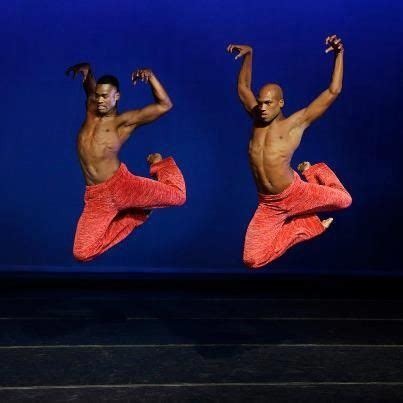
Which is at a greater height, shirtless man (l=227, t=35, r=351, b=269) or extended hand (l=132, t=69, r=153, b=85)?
extended hand (l=132, t=69, r=153, b=85)

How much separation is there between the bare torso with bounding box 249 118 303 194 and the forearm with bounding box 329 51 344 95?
25cm

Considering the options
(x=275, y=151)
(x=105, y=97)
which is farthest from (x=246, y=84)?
(x=105, y=97)

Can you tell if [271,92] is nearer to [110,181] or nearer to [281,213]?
[281,213]

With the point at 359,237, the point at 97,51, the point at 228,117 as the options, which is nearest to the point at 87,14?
the point at 97,51

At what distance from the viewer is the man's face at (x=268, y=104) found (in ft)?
14.1

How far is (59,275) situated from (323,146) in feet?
6.22

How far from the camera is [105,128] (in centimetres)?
446

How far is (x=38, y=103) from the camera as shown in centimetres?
573

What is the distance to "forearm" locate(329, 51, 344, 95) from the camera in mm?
4203

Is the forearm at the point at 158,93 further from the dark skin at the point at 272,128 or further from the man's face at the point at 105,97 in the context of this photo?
the dark skin at the point at 272,128

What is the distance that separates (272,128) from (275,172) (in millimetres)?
211

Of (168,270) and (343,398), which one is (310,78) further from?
(343,398)

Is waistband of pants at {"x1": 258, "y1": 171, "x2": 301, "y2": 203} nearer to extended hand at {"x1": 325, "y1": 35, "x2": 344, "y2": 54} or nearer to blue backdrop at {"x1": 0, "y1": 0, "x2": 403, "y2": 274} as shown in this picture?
extended hand at {"x1": 325, "y1": 35, "x2": 344, "y2": 54}

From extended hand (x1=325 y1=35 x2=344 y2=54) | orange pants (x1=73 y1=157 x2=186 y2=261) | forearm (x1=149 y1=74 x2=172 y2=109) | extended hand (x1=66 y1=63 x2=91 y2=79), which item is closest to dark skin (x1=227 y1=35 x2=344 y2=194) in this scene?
extended hand (x1=325 y1=35 x2=344 y2=54)
